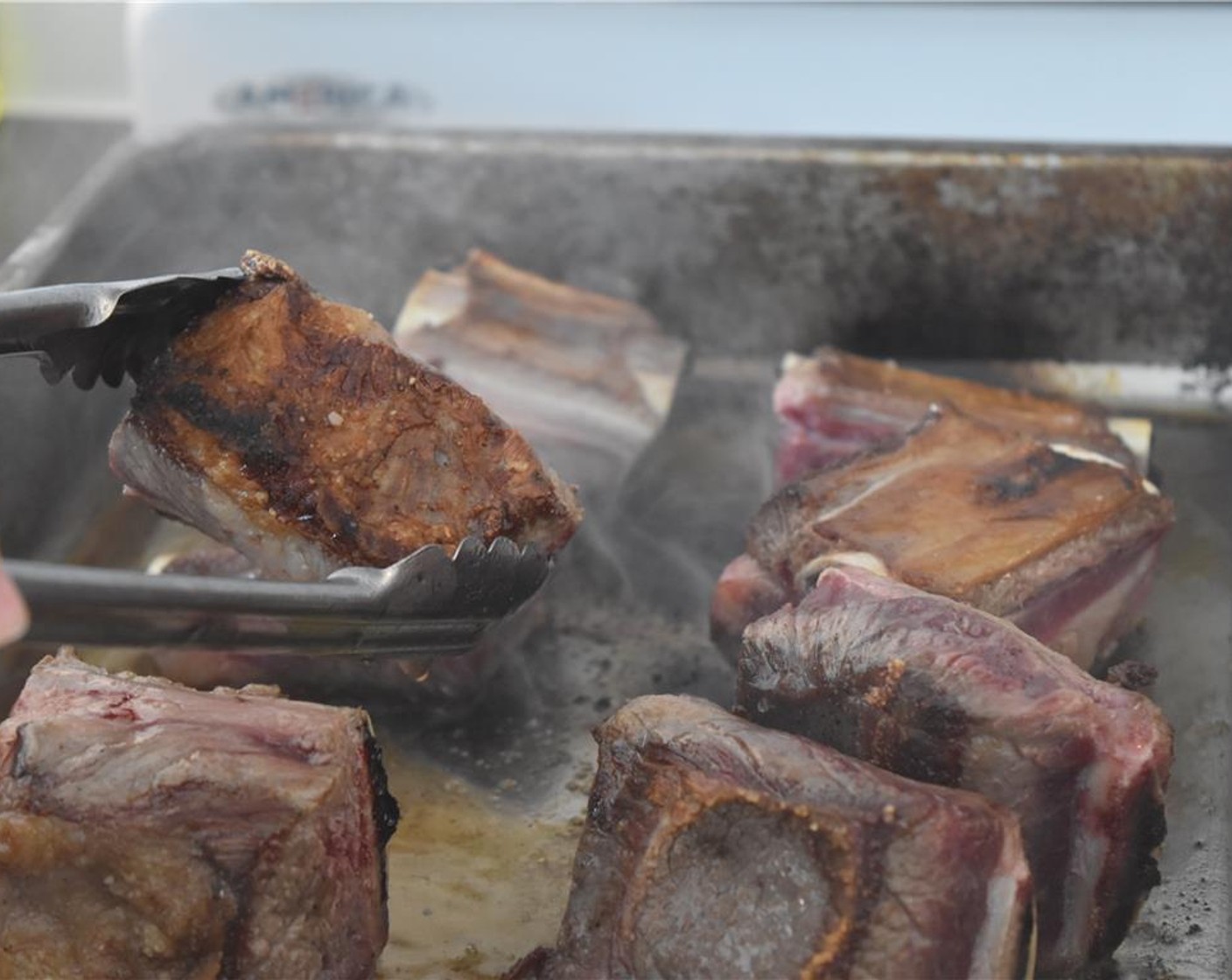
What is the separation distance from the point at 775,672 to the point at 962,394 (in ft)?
5.37

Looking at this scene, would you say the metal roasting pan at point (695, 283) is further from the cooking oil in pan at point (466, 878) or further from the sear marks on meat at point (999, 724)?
the sear marks on meat at point (999, 724)

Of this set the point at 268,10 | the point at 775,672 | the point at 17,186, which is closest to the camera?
the point at 775,672

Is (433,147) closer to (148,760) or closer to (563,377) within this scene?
(563,377)

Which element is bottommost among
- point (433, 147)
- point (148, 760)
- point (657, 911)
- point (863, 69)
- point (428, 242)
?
point (657, 911)

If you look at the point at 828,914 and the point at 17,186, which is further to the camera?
the point at 17,186

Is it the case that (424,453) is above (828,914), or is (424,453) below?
above

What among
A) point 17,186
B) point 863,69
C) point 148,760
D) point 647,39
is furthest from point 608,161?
point 17,186

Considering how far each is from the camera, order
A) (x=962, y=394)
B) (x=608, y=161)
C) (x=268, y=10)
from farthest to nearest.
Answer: (x=268, y=10) < (x=608, y=161) < (x=962, y=394)

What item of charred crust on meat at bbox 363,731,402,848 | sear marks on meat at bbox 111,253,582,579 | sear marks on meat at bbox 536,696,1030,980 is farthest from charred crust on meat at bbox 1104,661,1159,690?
charred crust on meat at bbox 363,731,402,848

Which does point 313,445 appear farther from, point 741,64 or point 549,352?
point 741,64

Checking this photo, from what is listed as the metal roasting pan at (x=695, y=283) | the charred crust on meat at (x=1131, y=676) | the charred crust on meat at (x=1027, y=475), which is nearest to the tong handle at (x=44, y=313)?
the metal roasting pan at (x=695, y=283)

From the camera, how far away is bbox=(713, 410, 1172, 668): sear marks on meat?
314cm

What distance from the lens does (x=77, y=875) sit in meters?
2.41

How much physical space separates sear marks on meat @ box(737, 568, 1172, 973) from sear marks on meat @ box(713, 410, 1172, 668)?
40cm
